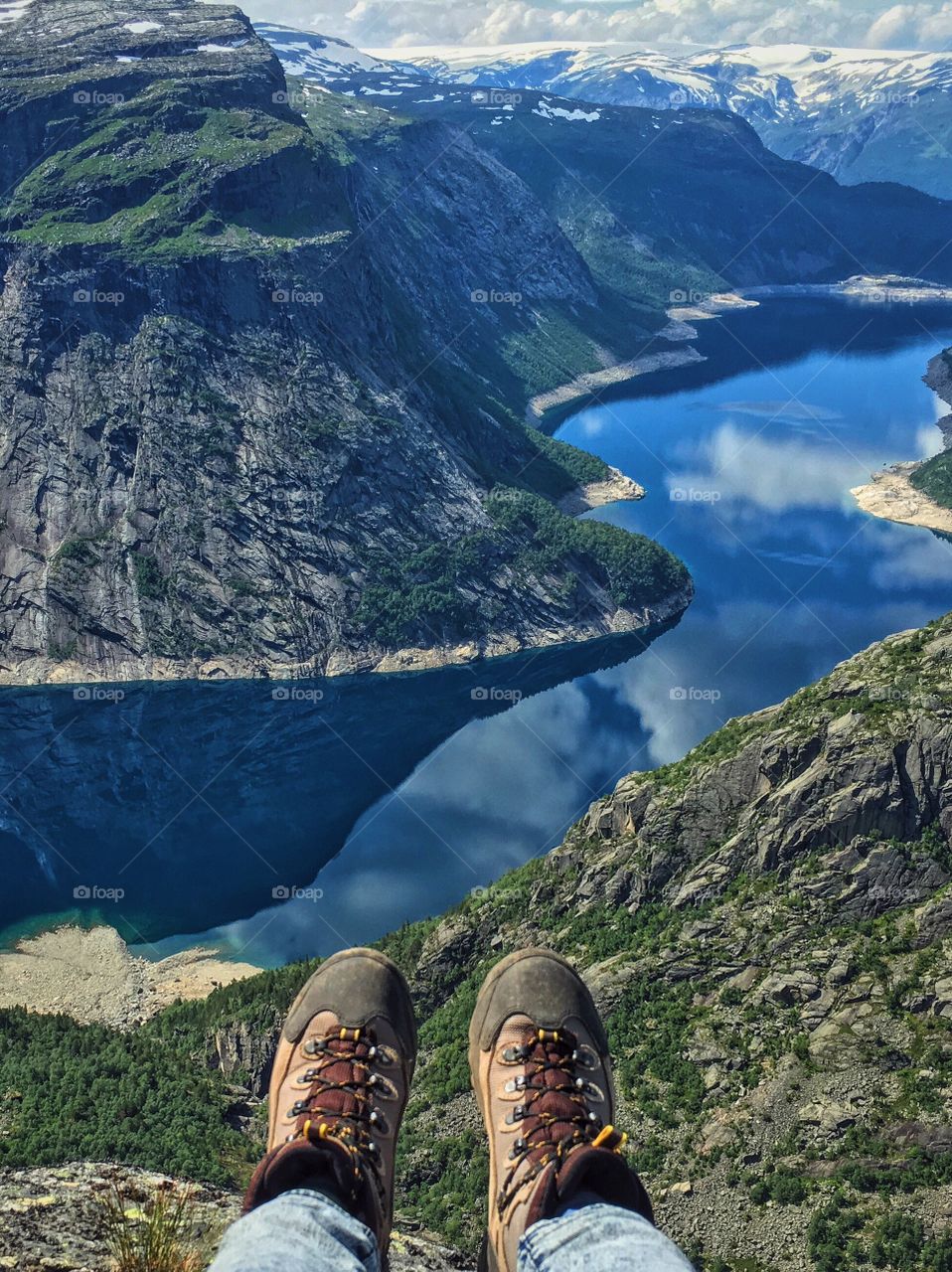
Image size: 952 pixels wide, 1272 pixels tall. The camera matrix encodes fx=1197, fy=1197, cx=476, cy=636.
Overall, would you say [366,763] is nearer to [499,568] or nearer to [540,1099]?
[499,568]

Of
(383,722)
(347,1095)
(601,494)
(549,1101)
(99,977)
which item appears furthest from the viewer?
(601,494)

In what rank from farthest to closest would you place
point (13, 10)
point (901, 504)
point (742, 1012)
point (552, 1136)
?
point (901, 504) → point (13, 10) → point (742, 1012) → point (552, 1136)

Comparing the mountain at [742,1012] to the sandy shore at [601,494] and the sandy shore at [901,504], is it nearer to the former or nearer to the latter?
the sandy shore at [601,494]

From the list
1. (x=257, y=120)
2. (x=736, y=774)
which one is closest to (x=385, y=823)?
(x=736, y=774)

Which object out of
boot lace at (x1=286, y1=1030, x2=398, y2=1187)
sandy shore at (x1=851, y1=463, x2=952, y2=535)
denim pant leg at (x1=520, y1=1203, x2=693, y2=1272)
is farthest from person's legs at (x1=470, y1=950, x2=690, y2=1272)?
sandy shore at (x1=851, y1=463, x2=952, y2=535)

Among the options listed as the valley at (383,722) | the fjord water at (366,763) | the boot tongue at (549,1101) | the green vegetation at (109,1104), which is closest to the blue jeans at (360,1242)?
the boot tongue at (549,1101)

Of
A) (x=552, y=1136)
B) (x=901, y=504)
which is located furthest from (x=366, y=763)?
(x=901, y=504)
